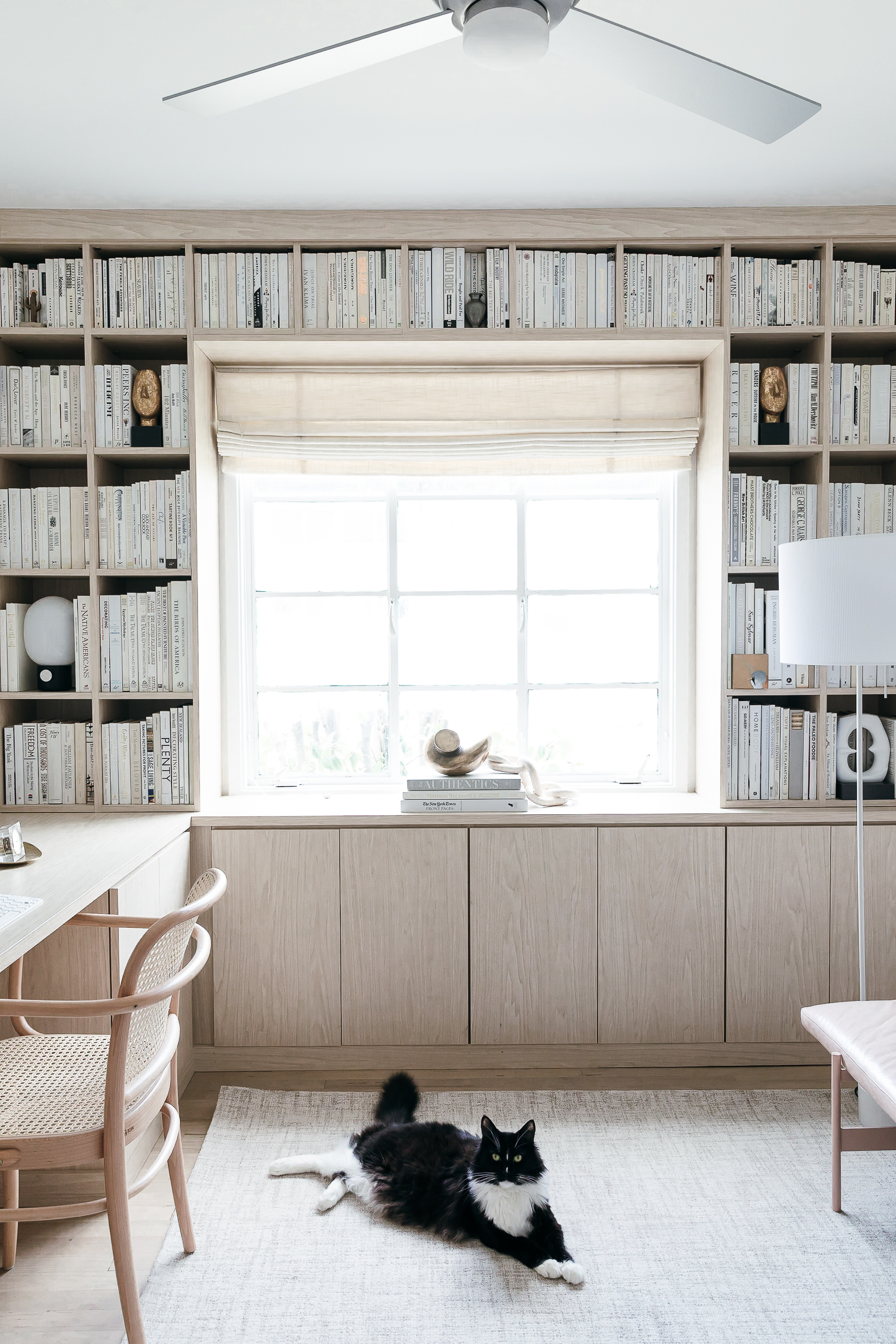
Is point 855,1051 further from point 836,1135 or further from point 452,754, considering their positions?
point 452,754

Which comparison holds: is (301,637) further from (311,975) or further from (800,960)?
(800,960)

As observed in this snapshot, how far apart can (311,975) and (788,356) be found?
2585 millimetres

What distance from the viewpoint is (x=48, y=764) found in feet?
9.37

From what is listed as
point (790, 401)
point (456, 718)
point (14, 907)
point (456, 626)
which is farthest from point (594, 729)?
point (14, 907)

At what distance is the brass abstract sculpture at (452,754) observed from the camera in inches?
113

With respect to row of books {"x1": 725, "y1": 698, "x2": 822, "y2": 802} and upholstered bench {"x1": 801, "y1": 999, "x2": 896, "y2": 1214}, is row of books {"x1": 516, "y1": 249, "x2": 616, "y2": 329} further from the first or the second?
upholstered bench {"x1": 801, "y1": 999, "x2": 896, "y2": 1214}

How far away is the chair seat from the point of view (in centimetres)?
156

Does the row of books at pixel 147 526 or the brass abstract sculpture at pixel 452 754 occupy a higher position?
the row of books at pixel 147 526

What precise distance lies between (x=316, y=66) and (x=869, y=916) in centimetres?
264

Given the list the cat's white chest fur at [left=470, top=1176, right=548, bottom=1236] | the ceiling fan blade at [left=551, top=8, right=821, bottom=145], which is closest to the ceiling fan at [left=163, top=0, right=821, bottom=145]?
the ceiling fan blade at [left=551, top=8, right=821, bottom=145]

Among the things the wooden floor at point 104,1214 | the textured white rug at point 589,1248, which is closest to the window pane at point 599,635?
the wooden floor at point 104,1214

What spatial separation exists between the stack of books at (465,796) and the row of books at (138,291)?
1.61 meters

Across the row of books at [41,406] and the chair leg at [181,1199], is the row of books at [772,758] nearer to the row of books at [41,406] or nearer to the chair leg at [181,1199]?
the chair leg at [181,1199]

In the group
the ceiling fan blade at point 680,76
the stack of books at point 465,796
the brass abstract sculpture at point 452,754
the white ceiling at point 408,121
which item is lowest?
the stack of books at point 465,796
